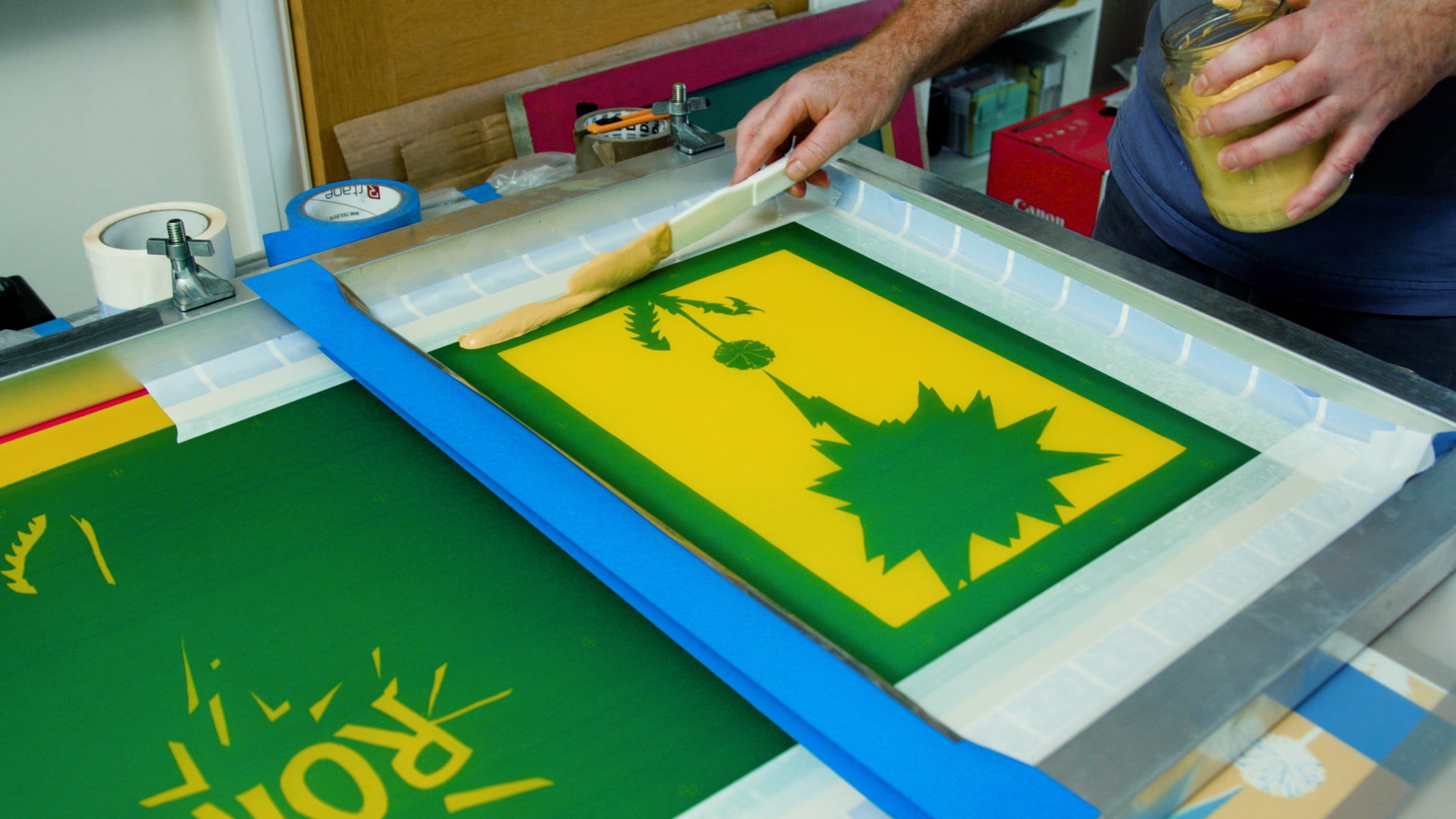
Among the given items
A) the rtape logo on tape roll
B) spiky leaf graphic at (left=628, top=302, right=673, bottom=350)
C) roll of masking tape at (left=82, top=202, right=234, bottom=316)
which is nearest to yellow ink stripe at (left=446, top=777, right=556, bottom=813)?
spiky leaf graphic at (left=628, top=302, right=673, bottom=350)

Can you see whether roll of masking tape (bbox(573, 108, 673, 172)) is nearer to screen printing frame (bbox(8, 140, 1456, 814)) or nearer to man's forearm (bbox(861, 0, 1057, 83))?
screen printing frame (bbox(8, 140, 1456, 814))

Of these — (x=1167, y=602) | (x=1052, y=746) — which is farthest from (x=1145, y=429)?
(x=1052, y=746)

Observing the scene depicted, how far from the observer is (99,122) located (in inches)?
65.6

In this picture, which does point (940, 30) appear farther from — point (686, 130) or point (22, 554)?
point (22, 554)

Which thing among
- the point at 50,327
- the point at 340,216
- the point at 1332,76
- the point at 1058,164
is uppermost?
the point at 1332,76

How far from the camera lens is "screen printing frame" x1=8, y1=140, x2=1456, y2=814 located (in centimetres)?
61

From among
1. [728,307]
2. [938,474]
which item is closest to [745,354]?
[728,307]

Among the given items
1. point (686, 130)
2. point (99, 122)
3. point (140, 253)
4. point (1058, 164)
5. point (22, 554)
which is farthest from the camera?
point (1058, 164)

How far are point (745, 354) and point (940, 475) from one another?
0.23m

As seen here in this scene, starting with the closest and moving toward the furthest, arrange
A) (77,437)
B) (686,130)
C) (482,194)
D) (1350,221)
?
(77,437), (1350,221), (686,130), (482,194)

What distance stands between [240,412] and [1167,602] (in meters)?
0.73

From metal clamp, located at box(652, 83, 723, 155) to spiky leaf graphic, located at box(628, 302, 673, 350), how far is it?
28cm

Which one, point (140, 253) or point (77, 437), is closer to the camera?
point (77, 437)

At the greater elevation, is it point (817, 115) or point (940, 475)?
point (817, 115)
